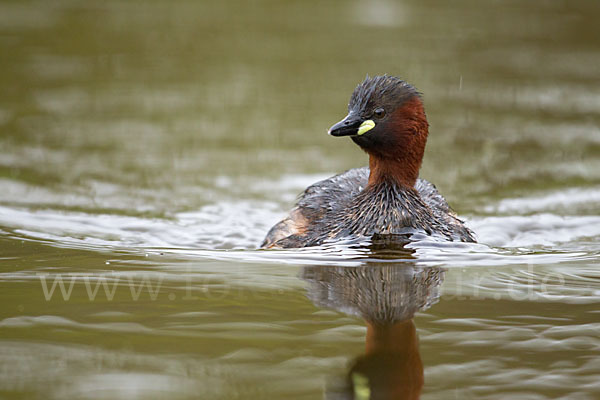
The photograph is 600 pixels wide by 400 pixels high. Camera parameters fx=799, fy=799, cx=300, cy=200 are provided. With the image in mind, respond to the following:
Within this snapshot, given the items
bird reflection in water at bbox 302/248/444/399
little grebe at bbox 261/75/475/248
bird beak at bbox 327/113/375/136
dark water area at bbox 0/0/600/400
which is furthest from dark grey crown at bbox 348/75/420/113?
bird reflection in water at bbox 302/248/444/399

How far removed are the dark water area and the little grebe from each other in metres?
0.34

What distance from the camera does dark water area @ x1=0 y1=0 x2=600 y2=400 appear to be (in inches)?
159

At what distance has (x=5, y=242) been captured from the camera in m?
6.62

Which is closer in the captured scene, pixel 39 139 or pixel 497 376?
pixel 497 376

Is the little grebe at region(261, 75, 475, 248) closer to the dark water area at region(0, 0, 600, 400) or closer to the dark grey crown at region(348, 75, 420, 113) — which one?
the dark grey crown at region(348, 75, 420, 113)

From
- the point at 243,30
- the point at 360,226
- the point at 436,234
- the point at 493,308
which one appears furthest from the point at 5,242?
the point at 243,30

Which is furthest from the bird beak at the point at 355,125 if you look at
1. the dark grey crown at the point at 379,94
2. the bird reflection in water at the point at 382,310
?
the bird reflection in water at the point at 382,310

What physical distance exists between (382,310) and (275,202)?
486cm

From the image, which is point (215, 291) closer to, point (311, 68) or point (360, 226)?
point (360, 226)

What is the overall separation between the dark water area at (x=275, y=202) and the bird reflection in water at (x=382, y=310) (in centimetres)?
2

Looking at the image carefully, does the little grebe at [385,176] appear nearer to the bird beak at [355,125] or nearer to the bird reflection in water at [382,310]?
the bird beak at [355,125]

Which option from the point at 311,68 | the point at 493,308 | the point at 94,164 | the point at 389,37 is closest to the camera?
the point at 493,308

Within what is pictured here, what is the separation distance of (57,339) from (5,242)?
261 cm

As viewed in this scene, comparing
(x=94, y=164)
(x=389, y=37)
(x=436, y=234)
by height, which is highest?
(x=389, y=37)
